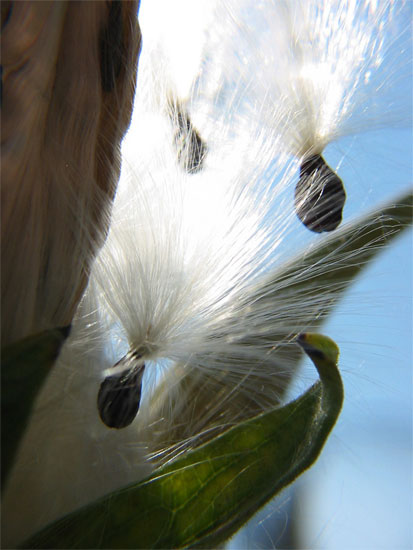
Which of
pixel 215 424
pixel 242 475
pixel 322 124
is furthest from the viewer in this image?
pixel 322 124

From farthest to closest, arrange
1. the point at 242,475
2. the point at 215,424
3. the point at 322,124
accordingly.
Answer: the point at 322,124, the point at 215,424, the point at 242,475

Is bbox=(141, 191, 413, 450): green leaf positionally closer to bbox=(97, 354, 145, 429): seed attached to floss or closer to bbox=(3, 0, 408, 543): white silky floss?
bbox=(3, 0, 408, 543): white silky floss

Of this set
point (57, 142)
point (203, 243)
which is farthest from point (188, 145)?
point (57, 142)

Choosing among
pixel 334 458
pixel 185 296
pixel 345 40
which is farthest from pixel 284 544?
pixel 345 40

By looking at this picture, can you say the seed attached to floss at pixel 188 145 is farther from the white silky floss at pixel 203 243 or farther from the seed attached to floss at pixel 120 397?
the seed attached to floss at pixel 120 397

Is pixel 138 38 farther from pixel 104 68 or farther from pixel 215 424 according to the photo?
pixel 215 424

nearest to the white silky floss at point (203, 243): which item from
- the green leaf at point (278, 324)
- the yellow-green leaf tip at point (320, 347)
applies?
the green leaf at point (278, 324)
